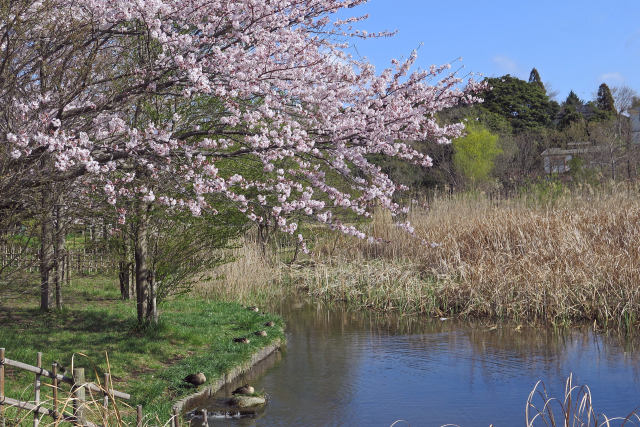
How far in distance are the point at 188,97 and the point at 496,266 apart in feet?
25.7

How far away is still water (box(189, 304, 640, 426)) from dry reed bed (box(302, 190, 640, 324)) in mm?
703

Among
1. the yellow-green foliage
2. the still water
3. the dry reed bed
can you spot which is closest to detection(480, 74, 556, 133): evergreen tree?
the yellow-green foliage

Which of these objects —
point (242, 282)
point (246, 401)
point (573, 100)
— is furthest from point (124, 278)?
point (573, 100)

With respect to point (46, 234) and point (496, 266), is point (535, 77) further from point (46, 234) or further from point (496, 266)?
point (46, 234)

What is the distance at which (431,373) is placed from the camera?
877 centimetres

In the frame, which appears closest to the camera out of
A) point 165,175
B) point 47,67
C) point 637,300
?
point 47,67

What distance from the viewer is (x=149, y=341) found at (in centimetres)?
903

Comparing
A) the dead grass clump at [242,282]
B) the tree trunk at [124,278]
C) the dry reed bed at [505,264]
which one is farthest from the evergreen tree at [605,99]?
the tree trunk at [124,278]

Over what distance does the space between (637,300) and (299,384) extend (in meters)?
6.28

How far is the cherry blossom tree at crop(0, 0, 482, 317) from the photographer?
593cm

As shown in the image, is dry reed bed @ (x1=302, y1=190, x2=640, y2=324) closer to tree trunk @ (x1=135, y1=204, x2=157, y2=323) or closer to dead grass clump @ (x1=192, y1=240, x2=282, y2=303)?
dead grass clump @ (x1=192, y1=240, x2=282, y2=303)

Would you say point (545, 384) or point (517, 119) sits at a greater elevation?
point (517, 119)

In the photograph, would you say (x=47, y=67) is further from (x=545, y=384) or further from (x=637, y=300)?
(x=637, y=300)

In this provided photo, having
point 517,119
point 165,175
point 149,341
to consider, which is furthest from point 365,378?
point 517,119
